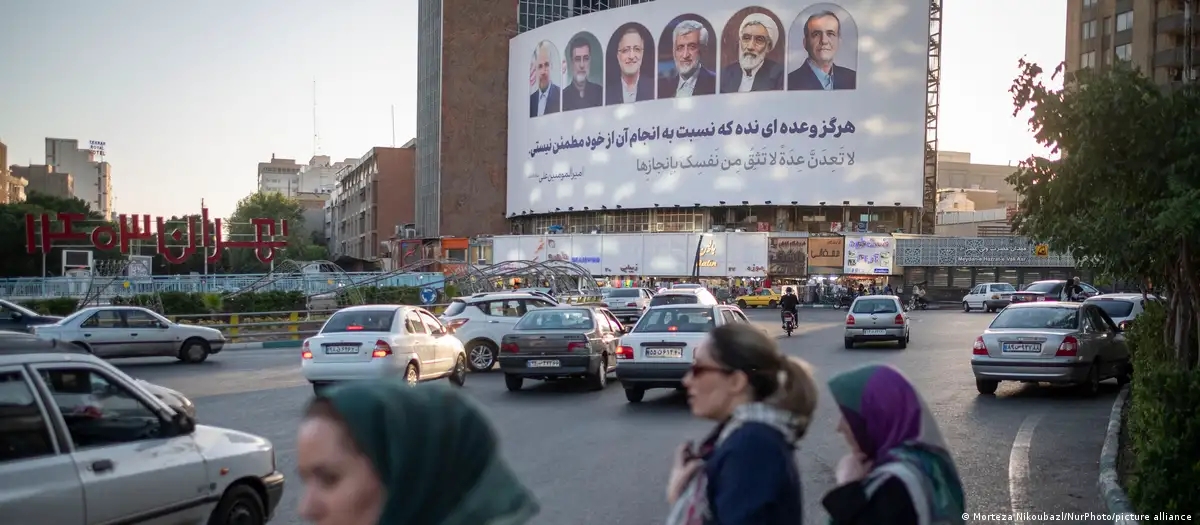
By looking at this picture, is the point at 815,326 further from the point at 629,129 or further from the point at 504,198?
the point at 504,198

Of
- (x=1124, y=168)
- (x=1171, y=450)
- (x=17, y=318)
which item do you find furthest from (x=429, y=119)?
(x=1171, y=450)

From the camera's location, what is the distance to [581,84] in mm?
85688

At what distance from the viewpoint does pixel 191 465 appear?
555 cm

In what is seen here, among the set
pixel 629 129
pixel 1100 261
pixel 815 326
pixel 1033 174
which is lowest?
pixel 815 326

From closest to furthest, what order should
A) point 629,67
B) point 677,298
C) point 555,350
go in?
point 555,350, point 677,298, point 629,67

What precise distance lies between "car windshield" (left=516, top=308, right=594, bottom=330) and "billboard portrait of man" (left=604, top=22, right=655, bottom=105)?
66.6 m

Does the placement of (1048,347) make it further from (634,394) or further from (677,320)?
(634,394)

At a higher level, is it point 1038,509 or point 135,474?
point 135,474

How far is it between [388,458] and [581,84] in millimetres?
85445

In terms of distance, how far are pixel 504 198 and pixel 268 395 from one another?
7875 centimetres

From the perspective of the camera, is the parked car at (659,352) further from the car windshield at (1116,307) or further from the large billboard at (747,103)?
the large billboard at (747,103)

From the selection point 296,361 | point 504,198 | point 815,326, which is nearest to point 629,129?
point 504,198

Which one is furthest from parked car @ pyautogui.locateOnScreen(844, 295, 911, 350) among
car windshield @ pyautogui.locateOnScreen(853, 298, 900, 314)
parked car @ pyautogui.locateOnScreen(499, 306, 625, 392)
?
parked car @ pyautogui.locateOnScreen(499, 306, 625, 392)

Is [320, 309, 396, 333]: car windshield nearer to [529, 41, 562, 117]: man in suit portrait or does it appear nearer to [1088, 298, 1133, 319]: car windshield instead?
[1088, 298, 1133, 319]: car windshield
